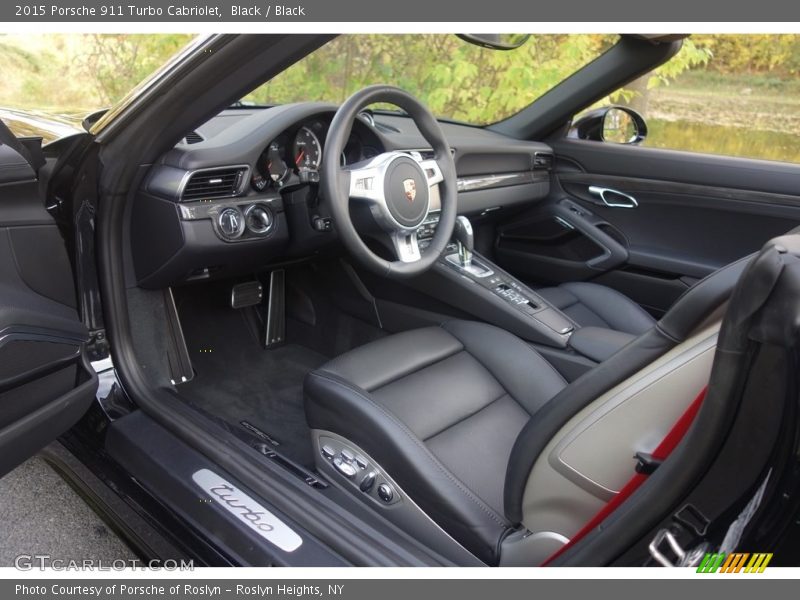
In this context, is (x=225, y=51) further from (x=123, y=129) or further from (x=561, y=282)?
(x=561, y=282)

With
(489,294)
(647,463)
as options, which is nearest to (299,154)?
(489,294)

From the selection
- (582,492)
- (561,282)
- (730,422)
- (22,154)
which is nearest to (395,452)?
(582,492)

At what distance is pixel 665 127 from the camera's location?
2803mm

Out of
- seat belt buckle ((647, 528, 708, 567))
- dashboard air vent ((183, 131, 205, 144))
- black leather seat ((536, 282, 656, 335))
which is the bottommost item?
black leather seat ((536, 282, 656, 335))

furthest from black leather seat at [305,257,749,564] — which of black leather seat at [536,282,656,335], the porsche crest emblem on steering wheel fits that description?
black leather seat at [536,282,656,335]

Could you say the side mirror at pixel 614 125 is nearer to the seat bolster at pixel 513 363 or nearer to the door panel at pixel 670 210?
the door panel at pixel 670 210

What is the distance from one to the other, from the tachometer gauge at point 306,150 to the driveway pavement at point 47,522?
130cm

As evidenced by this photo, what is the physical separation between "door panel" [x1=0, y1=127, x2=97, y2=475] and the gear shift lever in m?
1.41

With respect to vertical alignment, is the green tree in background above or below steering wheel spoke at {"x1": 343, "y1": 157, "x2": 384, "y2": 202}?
above

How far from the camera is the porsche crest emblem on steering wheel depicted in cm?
180

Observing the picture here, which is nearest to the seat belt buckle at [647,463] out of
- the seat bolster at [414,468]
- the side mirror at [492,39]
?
the seat bolster at [414,468]

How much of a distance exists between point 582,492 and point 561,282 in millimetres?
1892

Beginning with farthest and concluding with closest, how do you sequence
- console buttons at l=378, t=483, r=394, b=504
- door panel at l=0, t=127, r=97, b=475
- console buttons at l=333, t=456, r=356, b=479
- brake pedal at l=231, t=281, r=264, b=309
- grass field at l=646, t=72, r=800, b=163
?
1. brake pedal at l=231, t=281, r=264, b=309
2. grass field at l=646, t=72, r=800, b=163
3. console buttons at l=333, t=456, r=356, b=479
4. console buttons at l=378, t=483, r=394, b=504
5. door panel at l=0, t=127, r=97, b=475

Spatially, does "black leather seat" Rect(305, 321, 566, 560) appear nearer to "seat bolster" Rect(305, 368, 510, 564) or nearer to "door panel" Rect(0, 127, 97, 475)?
"seat bolster" Rect(305, 368, 510, 564)
